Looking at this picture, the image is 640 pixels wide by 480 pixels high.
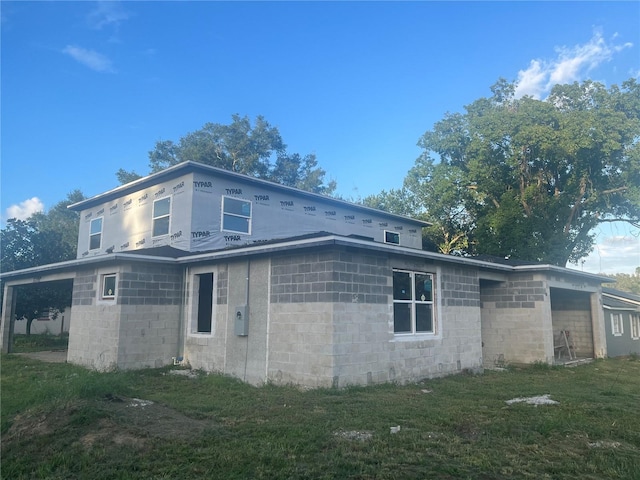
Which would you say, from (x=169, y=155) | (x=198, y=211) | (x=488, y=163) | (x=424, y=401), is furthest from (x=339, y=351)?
(x=169, y=155)

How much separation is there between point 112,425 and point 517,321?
12.5m

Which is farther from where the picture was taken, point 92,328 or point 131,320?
point 92,328

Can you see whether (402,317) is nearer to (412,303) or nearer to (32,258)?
(412,303)

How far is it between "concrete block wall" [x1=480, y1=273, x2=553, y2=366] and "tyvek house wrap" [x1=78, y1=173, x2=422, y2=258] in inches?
247

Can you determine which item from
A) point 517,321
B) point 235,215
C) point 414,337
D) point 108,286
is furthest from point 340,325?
point 517,321

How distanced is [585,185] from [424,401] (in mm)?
22270

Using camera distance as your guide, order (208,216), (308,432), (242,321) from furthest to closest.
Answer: (208,216)
(242,321)
(308,432)

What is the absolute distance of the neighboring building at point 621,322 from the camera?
19.6 meters

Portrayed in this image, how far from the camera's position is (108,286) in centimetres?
1246

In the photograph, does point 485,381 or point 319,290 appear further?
point 485,381

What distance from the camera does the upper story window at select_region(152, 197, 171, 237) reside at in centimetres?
1499

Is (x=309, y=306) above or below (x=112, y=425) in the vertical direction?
above

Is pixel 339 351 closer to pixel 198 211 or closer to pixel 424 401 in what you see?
pixel 424 401

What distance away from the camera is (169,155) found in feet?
119
